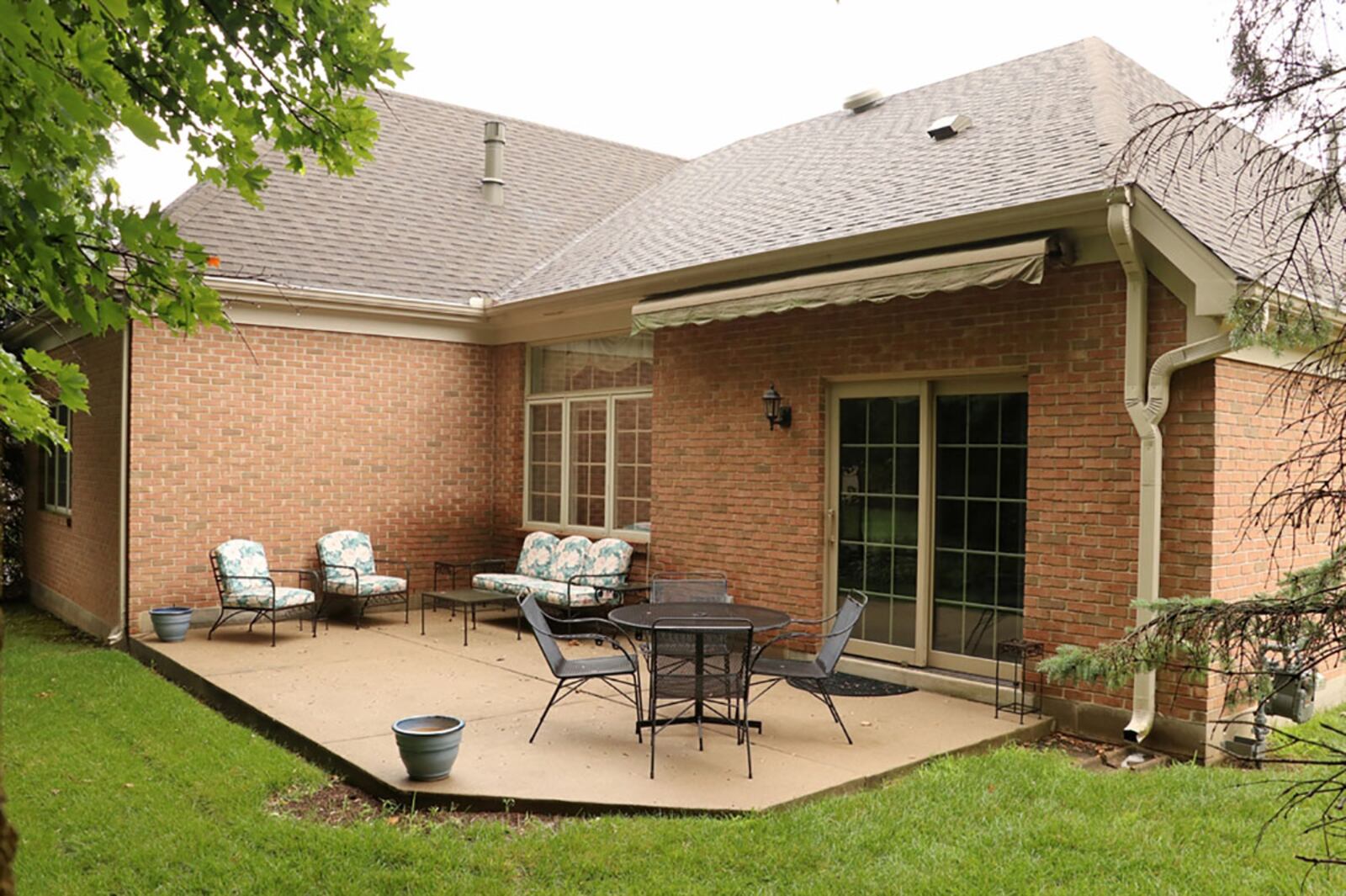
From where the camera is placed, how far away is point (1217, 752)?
6.78 meters

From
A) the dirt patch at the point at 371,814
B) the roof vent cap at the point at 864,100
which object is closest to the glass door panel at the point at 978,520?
the dirt patch at the point at 371,814

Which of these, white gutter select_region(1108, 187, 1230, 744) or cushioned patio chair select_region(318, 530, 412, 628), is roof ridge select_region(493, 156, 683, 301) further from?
white gutter select_region(1108, 187, 1230, 744)

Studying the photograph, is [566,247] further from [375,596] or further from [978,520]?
[978,520]

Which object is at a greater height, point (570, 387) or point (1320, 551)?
point (570, 387)

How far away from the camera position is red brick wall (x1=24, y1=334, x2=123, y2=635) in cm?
1069

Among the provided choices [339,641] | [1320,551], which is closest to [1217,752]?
[1320,551]

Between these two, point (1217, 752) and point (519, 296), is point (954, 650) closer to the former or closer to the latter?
point (1217, 752)

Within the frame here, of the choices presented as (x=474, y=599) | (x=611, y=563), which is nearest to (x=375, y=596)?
(x=474, y=599)

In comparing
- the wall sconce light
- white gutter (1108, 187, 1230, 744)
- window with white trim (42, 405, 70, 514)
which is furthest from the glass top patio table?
window with white trim (42, 405, 70, 514)

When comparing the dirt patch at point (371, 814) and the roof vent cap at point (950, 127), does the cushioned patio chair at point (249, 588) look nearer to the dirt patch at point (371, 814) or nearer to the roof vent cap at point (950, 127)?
the dirt patch at point (371, 814)

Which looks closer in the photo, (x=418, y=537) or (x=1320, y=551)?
(x=1320, y=551)

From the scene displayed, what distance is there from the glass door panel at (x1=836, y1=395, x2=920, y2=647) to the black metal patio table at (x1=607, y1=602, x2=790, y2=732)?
1.67m

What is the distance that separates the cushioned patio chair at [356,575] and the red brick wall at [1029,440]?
2929 millimetres

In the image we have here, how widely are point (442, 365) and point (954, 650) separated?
711cm
